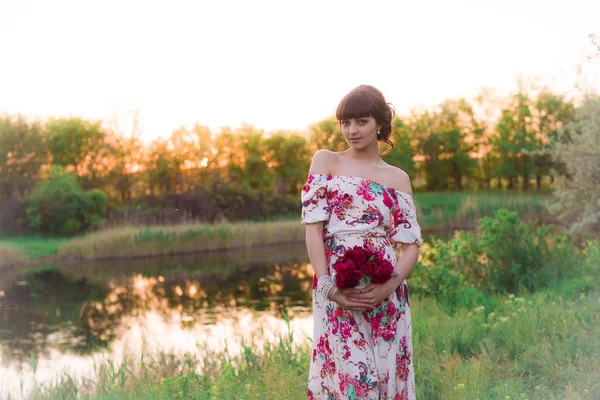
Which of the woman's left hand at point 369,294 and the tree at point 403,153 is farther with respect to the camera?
the tree at point 403,153

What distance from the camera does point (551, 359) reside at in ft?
14.5

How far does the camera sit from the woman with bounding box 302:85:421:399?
2.78 m

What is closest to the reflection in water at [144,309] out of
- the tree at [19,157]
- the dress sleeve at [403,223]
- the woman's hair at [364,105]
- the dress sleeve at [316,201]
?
the dress sleeve at [403,223]

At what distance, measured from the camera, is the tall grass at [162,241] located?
18562 millimetres

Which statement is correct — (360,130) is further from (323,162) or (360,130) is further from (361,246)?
(361,246)

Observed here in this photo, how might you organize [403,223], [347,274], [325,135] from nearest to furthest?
[347,274]
[403,223]
[325,135]

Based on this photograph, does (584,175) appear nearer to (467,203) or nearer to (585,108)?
(585,108)

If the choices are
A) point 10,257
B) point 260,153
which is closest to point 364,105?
point 10,257

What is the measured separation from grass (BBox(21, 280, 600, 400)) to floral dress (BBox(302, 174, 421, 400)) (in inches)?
39.6

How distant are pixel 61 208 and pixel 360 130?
2440cm

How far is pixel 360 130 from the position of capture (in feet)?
9.39

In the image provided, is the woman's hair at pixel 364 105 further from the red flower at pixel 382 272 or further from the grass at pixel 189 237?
the grass at pixel 189 237

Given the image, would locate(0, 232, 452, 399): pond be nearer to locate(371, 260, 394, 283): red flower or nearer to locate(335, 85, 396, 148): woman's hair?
locate(371, 260, 394, 283): red flower

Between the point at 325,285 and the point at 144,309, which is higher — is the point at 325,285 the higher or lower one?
the higher one
